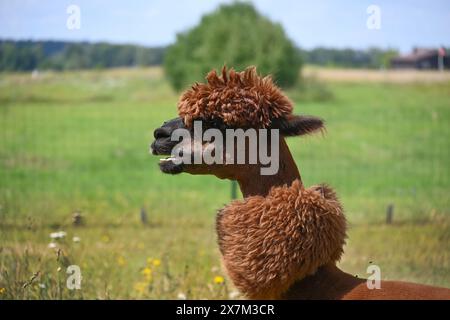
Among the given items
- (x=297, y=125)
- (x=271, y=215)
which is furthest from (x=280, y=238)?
(x=297, y=125)

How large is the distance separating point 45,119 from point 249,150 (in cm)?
2594

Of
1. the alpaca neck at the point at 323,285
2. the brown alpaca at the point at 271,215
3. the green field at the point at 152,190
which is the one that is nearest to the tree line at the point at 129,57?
the green field at the point at 152,190

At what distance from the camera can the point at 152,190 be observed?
1705 centimetres

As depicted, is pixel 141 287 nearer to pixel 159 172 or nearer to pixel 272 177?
pixel 272 177

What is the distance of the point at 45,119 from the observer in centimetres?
2852

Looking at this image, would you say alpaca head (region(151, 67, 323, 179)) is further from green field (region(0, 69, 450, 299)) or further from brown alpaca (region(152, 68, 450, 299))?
green field (region(0, 69, 450, 299))

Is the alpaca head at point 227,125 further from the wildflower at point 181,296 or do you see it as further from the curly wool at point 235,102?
the wildflower at point 181,296

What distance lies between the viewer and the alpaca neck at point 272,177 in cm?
378

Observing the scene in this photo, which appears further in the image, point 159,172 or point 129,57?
point 129,57

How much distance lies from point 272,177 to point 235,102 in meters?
0.48

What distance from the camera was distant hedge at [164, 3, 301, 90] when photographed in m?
43.6

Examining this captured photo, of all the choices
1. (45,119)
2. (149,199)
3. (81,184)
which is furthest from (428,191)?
(45,119)

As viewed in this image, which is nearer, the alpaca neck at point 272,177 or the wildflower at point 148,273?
the alpaca neck at point 272,177
